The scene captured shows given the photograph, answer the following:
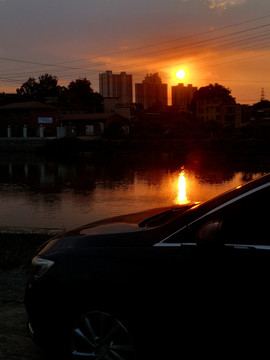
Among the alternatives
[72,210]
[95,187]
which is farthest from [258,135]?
[72,210]

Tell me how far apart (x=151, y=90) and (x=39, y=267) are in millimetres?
148488

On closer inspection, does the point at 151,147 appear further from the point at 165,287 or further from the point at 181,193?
the point at 165,287

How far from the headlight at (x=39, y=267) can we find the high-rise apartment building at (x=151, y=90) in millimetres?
141359

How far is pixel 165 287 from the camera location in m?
2.85

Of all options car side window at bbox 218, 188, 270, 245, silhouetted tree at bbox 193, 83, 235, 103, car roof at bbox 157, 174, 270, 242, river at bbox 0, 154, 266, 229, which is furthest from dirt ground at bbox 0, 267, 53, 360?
silhouetted tree at bbox 193, 83, 235, 103

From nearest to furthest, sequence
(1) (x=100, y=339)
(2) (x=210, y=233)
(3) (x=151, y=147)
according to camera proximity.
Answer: (2) (x=210, y=233) < (1) (x=100, y=339) < (3) (x=151, y=147)

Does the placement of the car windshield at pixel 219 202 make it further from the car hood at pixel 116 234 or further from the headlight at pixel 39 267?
the headlight at pixel 39 267

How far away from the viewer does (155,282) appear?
9.42 ft

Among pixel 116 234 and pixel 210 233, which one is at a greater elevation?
pixel 210 233

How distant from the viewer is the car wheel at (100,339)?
9.77 feet

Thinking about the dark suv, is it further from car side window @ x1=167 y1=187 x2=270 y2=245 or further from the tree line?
the tree line

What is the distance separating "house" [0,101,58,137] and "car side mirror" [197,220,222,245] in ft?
197

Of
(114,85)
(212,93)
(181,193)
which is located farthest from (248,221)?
(114,85)

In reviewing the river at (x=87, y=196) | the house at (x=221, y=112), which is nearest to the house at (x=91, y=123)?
the house at (x=221, y=112)
